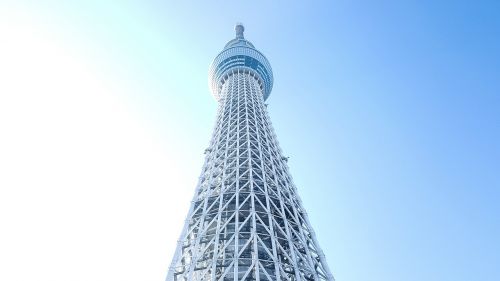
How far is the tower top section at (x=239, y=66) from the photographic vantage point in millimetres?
66938

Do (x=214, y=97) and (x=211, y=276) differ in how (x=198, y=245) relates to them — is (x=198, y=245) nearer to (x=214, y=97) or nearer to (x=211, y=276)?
(x=211, y=276)

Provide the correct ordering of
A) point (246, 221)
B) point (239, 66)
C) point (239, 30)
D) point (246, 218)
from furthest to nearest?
point (239, 30) → point (239, 66) → point (246, 218) → point (246, 221)

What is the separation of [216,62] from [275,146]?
88.7 ft

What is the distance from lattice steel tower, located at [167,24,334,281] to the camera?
27.8 m

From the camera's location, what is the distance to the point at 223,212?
33.8 m

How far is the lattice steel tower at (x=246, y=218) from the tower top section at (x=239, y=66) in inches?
628

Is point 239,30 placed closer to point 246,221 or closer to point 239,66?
point 239,66

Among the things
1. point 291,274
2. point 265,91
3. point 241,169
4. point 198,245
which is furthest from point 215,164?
point 265,91

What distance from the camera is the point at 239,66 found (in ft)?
218

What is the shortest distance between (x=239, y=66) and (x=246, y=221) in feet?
130

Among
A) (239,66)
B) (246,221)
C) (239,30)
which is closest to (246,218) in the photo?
(246,221)

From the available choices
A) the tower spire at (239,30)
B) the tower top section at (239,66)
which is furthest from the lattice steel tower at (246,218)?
the tower spire at (239,30)

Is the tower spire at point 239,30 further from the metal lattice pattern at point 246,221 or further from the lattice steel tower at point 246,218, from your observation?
the metal lattice pattern at point 246,221

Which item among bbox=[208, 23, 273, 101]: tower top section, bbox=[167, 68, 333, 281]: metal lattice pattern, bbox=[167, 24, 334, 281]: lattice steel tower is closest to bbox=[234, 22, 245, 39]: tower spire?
A: bbox=[208, 23, 273, 101]: tower top section
